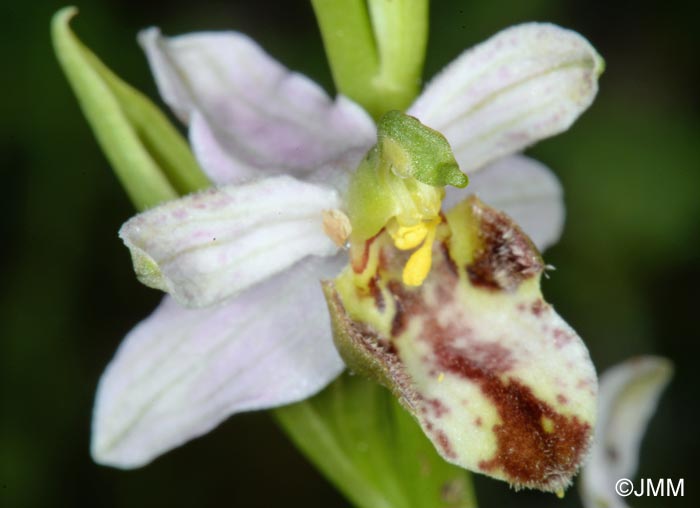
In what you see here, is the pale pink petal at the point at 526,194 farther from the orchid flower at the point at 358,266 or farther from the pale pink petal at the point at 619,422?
the pale pink petal at the point at 619,422

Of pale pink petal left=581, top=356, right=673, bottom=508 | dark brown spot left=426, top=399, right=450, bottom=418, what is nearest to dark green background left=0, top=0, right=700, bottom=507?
pale pink petal left=581, top=356, right=673, bottom=508

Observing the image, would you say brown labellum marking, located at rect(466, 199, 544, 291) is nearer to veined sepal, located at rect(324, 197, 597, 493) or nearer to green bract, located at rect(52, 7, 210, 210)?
veined sepal, located at rect(324, 197, 597, 493)

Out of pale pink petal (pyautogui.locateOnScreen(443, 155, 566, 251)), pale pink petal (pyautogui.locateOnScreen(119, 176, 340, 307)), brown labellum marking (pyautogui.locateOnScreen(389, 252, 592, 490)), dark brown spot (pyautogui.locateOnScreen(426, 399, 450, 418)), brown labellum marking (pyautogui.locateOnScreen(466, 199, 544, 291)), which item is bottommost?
pale pink petal (pyautogui.locateOnScreen(443, 155, 566, 251))

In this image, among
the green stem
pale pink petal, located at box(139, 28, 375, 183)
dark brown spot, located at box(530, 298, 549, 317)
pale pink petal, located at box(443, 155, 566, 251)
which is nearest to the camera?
dark brown spot, located at box(530, 298, 549, 317)

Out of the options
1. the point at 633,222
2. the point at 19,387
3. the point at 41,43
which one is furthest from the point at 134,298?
the point at 633,222

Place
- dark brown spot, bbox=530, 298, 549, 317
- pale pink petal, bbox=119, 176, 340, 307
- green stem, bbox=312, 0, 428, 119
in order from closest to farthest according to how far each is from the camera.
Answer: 1. pale pink petal, bbox=119, 176, 340, 307
2. dark brown spot, bbox=530, 298, 549, 317
3. green stem, bbox=312, 0, 428, 119

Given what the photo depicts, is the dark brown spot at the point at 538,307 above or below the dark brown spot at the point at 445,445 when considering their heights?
above

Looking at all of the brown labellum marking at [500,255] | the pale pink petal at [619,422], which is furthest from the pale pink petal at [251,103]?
the pale pink petal at [619,422]

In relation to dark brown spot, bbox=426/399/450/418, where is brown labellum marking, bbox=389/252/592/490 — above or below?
below
